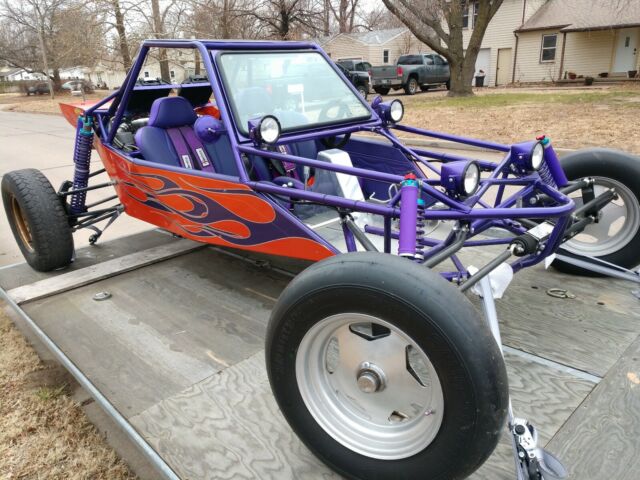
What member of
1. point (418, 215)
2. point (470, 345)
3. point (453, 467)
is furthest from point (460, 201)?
point (453, 467)

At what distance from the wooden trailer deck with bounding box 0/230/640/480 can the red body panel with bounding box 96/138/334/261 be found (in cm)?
39

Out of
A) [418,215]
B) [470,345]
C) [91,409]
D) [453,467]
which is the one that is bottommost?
[91,409]

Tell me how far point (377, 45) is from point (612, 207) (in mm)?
34641

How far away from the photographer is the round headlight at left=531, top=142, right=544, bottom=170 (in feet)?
8.64

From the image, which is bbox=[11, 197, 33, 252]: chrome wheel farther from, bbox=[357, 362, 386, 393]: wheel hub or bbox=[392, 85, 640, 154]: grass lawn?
bbox=[392, 85, 640, 154]: grass lawn

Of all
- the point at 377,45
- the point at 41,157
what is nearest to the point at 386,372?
the point at 41,157

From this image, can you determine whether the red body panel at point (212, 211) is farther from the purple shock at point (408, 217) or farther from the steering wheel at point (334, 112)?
the steering wheel at point (334, 112)

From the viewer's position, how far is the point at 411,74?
2259 cm

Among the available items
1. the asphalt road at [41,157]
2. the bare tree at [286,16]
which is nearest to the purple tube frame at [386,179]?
the asphalt road at [41,157]

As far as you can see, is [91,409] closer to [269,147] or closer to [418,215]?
[269,147]

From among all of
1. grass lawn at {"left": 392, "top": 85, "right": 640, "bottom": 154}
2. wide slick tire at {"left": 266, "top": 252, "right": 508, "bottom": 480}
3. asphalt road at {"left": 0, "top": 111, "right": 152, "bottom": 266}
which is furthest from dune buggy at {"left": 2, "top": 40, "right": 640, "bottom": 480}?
grass lawn at {"left": 392, "top": 85, "right": 640, "bottom": 154}

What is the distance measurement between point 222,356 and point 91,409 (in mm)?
732

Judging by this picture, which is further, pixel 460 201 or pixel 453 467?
pixel 460 201

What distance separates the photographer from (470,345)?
1507 mm
